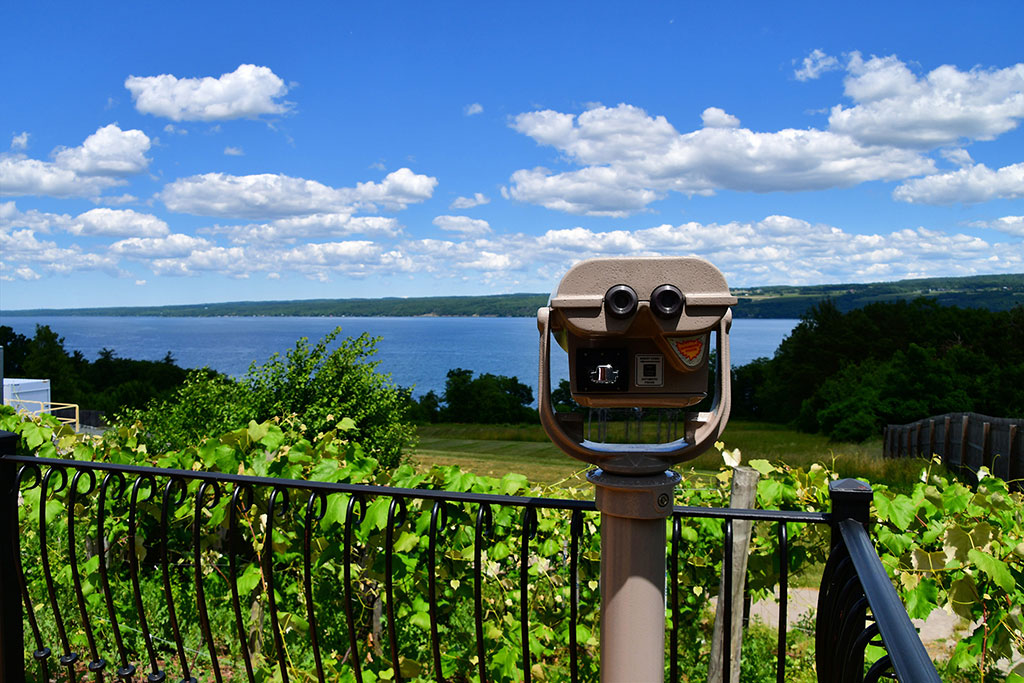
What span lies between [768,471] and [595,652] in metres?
1.43

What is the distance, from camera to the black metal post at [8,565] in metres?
2.29

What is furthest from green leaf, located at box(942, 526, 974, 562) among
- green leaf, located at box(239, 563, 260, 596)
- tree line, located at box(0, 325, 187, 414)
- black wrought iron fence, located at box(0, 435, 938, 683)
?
tree line, located at box(0, 325, 187, 414)

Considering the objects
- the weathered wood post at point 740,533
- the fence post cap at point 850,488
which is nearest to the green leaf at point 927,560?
the weathered wood post at point 740,533

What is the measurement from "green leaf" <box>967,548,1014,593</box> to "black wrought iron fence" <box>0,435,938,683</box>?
40 cm

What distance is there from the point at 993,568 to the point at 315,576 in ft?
8.13

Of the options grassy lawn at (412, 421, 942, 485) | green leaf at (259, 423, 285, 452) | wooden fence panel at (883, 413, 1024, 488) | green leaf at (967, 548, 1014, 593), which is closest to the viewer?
green leaf at (967, 548, 1014, 593)

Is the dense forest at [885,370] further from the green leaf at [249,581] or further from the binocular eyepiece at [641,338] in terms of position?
the binocular eyepiece at [641,338]

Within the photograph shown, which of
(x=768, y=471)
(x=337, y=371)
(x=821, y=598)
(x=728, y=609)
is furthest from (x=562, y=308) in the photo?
(x=337, y=371)

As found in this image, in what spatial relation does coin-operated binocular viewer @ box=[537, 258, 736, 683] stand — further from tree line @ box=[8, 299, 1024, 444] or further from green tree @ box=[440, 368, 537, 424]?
green tree @ box=[440, 368, 537, 424]

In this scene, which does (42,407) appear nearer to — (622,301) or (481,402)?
(622,301)

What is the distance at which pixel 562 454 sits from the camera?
1928cm

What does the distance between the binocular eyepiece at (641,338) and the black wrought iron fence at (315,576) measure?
0.41 metres

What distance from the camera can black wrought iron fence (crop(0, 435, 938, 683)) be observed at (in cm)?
158

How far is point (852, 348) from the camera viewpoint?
Result: 3819cm
